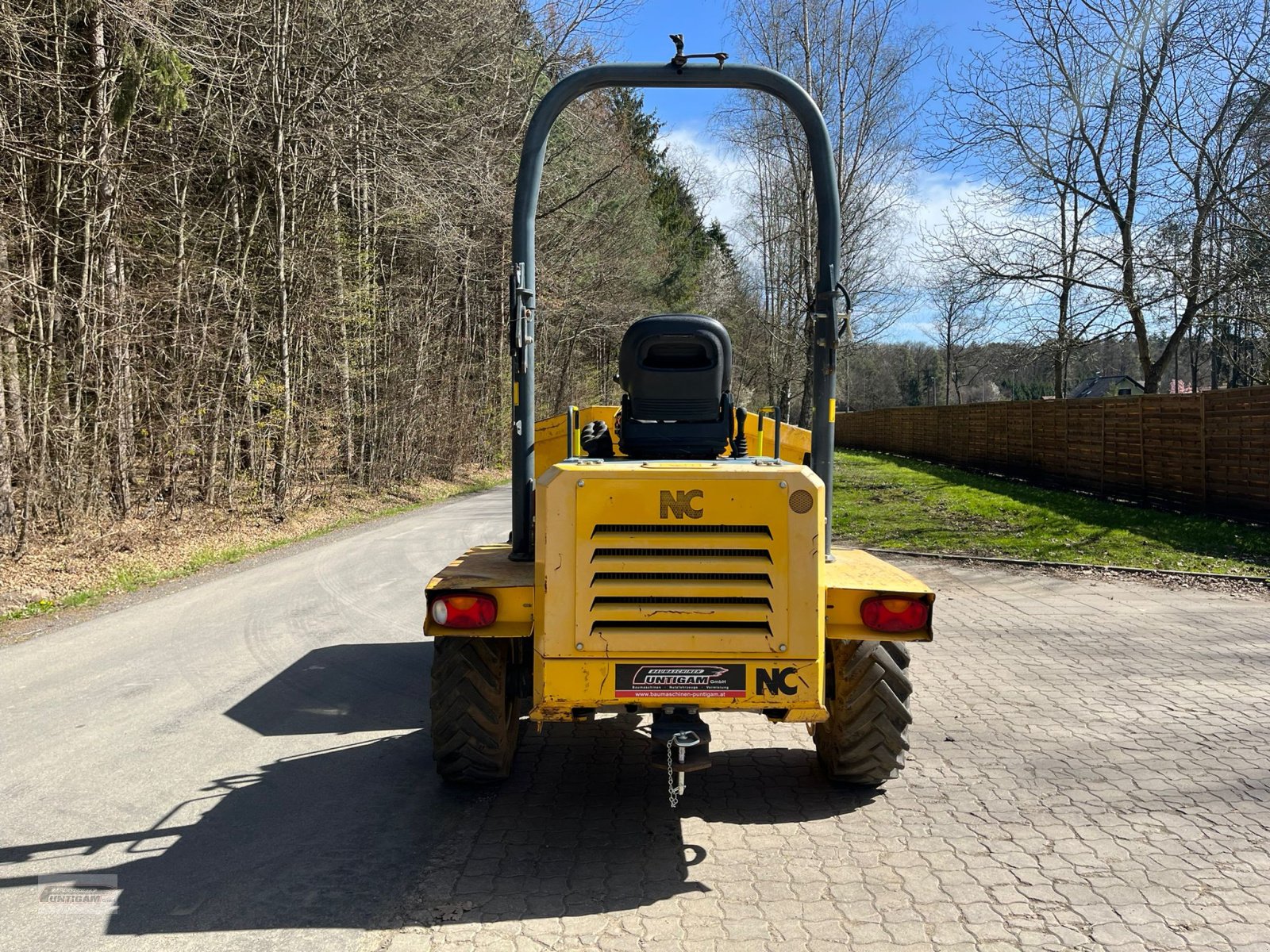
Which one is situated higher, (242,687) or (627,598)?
(627,598)

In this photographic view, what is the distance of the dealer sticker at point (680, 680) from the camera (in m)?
3.77

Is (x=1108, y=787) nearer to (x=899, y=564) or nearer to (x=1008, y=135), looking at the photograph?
(x=899, y=564)

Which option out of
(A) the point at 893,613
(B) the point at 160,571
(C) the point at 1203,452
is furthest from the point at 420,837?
(C) the point at 1203,452

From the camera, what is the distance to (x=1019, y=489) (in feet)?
69.8

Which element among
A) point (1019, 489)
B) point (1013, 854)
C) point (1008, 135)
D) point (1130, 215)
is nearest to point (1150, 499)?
point (1019, 489)

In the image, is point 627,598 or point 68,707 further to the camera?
point 68,707

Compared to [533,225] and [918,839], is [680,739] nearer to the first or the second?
[918,839]

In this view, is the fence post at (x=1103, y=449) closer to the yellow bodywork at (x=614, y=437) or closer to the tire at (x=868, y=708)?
the yellow bodywork at (x=614, y=437)

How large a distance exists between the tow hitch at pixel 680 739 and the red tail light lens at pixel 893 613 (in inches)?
36.2

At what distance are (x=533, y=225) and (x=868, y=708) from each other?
2.83m

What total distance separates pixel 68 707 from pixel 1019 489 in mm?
19476

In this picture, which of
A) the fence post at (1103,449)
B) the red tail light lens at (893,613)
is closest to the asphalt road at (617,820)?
the red tail light lens at (893,613)

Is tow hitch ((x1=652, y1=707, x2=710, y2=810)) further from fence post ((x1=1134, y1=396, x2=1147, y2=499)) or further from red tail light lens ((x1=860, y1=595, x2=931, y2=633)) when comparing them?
fence post ((x1=1134, y1=396, x2=1147, y2=499))

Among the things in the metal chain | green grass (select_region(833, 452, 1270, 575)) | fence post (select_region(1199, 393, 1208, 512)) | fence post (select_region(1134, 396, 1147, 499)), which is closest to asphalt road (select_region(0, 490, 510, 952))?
the metal chain
